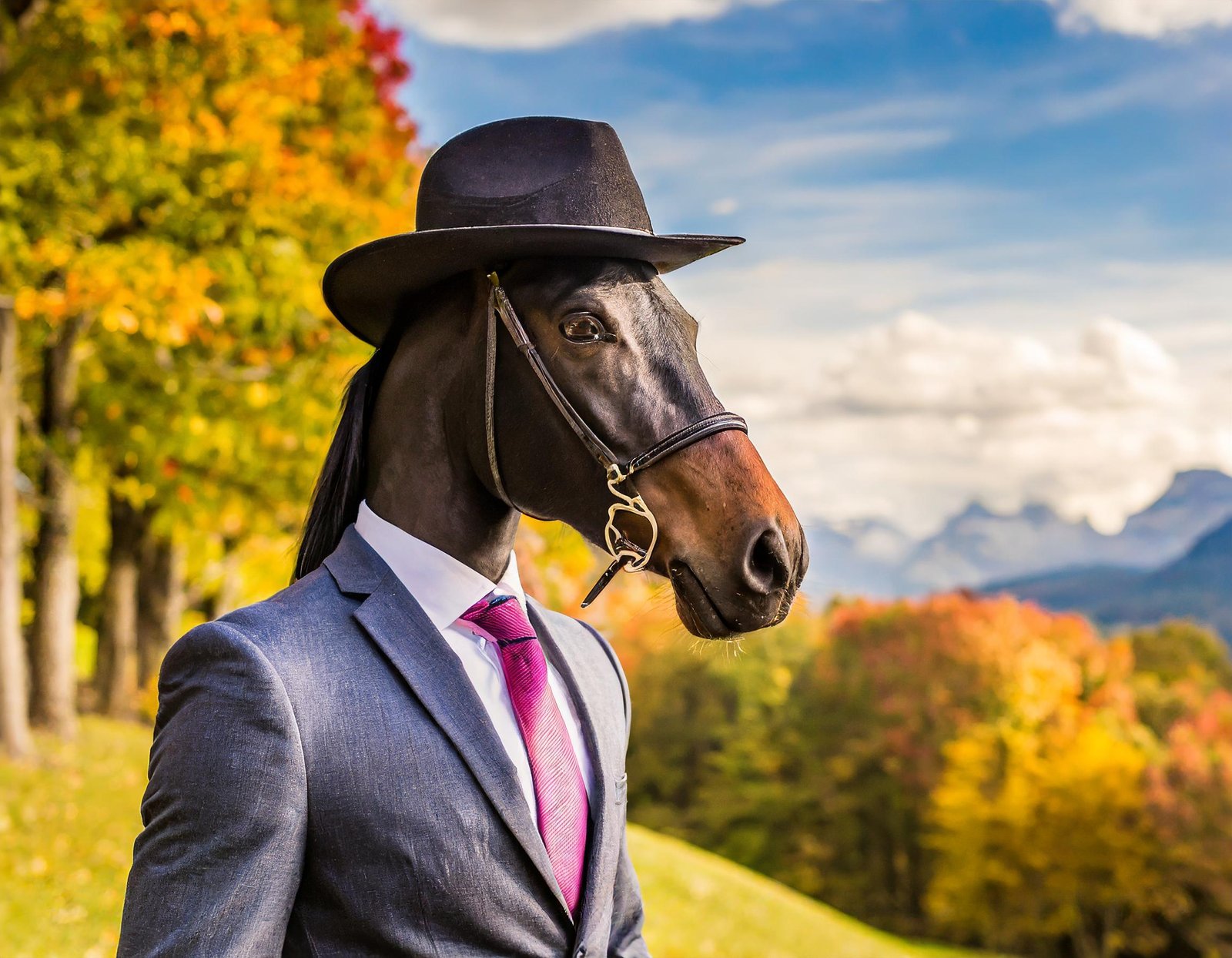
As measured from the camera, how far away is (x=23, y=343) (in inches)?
427

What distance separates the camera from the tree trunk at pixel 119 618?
15.8 metres

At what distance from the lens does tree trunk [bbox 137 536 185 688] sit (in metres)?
17.2

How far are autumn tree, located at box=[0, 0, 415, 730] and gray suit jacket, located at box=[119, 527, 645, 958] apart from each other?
6283 mm

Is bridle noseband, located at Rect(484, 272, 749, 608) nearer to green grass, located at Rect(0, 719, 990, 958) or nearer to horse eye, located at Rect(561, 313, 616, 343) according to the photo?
horse eye, located at Rect(561, 313, 616, 343)

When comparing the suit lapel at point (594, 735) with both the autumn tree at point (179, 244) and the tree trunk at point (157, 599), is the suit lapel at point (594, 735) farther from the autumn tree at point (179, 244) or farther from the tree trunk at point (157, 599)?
the tree trunk at point (157, 599)

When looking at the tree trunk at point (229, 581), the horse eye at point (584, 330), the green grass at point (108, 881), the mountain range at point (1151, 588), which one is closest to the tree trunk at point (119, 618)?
the tree trunk at point (229, 581)

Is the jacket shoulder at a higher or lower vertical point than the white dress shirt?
higher

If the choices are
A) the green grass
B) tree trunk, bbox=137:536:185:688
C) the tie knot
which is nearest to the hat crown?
the tie knot

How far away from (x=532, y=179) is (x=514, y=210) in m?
0.07

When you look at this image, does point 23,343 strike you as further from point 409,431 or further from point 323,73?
point 409,431

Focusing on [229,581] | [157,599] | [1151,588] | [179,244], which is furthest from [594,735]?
[1151,588]

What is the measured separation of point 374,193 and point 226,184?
3.51 metres

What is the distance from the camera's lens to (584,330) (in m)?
1.84

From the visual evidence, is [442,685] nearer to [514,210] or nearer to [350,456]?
[350,456]
